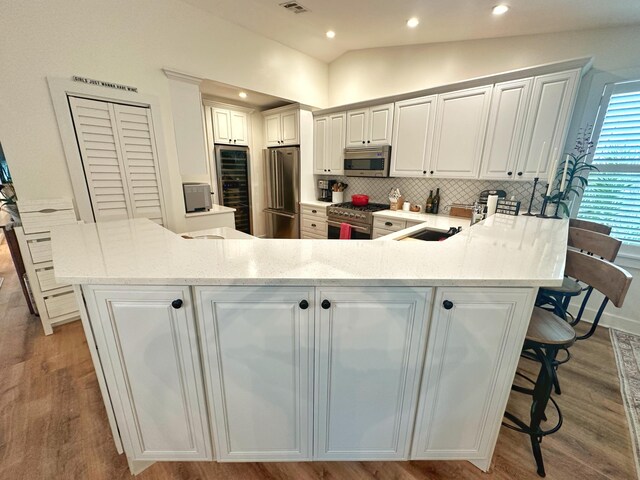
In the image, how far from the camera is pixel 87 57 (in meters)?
2.29

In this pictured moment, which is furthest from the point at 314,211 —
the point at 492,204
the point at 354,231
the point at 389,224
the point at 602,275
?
the point at 602,275

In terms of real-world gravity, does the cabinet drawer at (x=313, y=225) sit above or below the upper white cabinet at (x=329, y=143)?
below

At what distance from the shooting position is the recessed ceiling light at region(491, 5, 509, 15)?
7.28 ft

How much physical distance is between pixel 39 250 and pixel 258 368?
2.46m

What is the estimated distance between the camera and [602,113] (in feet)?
8.02

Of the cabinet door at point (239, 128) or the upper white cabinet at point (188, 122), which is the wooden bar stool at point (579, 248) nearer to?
the upper white cabinet at point (188, 122)

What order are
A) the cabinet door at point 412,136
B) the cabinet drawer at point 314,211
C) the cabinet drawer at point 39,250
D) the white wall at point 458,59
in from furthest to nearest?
the cabinet drawer at point 314,211 → the cabinet door at point 412,136 → the white wall at point 458,59 → the cabinet drawer at point 39,250

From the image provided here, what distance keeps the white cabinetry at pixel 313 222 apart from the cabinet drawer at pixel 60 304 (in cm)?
271

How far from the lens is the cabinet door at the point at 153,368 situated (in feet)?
3.33

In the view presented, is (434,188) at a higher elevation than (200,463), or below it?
higher

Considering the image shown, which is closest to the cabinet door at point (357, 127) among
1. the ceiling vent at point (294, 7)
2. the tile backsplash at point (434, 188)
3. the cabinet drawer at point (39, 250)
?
the tile backsplash at point (434, 188)

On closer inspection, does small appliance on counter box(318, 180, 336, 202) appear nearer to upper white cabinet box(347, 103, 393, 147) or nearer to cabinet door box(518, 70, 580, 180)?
upper white cabinet box(347, 103, 393, 147)

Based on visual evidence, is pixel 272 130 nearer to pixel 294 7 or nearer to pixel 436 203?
pixel 294 7

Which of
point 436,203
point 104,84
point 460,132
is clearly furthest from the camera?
point 436,203
